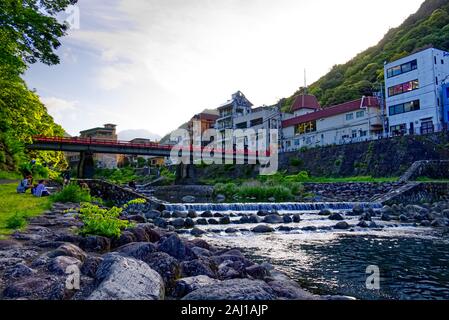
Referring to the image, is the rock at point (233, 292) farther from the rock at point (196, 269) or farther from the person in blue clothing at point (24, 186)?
the person in blue clothing at point (24, 186)

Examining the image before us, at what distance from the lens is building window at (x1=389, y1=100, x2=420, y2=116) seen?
135 ft

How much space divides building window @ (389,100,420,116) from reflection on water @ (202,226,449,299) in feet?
100.0

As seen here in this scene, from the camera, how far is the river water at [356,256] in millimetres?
7375

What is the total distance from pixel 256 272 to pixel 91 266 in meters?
3.32

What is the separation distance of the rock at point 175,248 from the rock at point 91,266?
167 cm

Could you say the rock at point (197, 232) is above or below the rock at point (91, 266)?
below

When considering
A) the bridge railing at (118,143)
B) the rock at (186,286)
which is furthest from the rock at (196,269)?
the bridge railing at (118,143)

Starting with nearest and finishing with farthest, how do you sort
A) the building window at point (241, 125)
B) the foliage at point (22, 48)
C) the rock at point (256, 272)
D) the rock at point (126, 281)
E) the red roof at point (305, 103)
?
the rock at point (126, 281)
the rock at point (256, 272)
the foliage at point (22, 48)
the red roof at point (305, 103)
the building window at point (241, 125)

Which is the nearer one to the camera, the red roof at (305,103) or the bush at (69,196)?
the bush at (69,196)

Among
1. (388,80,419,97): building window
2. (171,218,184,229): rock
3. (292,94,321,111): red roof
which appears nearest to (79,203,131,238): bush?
(171,218,184,229): rock

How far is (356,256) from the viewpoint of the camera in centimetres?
1072

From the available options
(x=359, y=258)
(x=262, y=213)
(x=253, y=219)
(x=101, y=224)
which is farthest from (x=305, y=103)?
(x=101, y=224)

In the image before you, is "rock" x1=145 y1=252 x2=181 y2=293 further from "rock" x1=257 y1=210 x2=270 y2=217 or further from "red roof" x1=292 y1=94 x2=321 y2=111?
"red roof" x1=292 y1=94 x2=321 y2=111

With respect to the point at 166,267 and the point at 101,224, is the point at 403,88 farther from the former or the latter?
the point at 166,267
